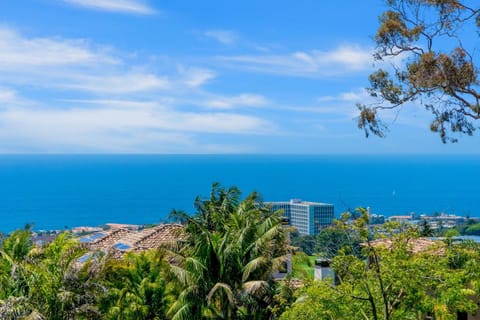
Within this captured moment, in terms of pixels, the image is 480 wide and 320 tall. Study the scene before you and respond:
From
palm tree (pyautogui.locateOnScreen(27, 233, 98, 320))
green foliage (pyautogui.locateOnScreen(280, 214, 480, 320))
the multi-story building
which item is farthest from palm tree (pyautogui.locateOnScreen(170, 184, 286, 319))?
the multi-story building

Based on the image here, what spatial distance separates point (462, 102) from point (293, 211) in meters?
115

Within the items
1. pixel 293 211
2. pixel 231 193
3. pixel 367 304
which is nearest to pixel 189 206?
pixel 293 211

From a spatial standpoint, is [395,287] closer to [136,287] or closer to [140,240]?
[136,287]

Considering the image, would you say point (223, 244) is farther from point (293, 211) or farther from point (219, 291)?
point (293, 211)

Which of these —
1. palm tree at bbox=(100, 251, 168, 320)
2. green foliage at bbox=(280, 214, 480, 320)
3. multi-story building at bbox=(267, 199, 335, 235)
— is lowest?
multi-story building at bbox=(267, 199, 335, 235)

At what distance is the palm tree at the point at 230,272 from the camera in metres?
17.0

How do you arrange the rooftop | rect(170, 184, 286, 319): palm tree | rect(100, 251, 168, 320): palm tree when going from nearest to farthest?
1. rect(170, 184, 286, 319): palm tree
2. rect(100, 251, 168, 320): palm tree
3. the rooftop

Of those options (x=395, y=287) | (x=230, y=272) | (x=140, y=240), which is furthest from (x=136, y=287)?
(x=395, y=287)

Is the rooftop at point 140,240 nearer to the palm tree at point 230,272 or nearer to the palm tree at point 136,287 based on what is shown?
the palm tree at point 136,287

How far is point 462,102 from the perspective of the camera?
14.6m

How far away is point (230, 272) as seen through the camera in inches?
699

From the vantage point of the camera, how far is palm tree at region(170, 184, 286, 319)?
16955mm

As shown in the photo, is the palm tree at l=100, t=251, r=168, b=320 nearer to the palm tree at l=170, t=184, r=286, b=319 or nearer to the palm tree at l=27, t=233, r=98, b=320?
the palm tree at l=170, t=184, r=286, b=319

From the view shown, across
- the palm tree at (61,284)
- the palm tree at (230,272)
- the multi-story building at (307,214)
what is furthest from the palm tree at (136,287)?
the multi-story building at (307,214)
